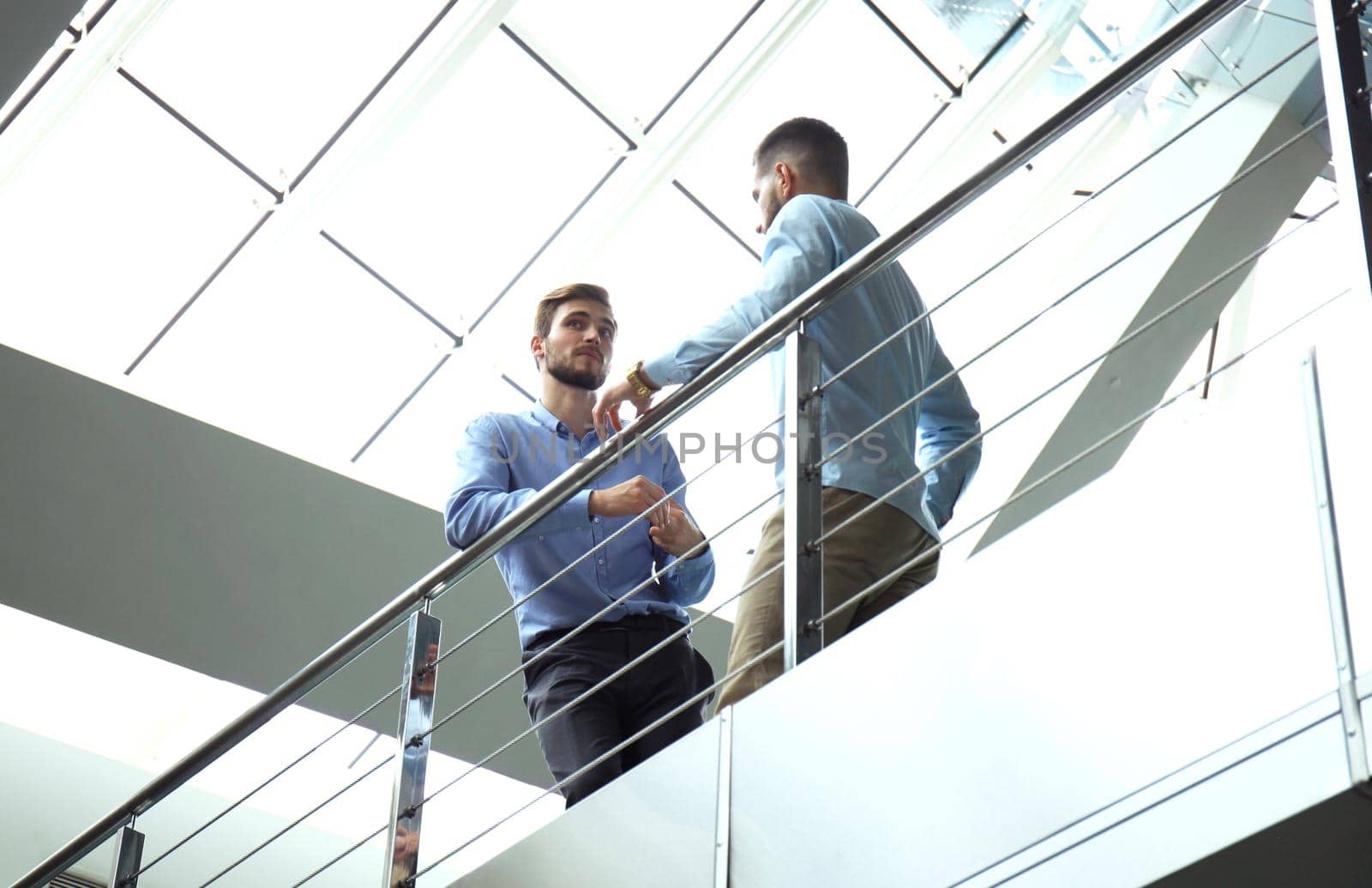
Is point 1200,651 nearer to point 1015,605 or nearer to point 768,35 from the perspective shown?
point 1015,605

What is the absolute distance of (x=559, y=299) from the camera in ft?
9.06

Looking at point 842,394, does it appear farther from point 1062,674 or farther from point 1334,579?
point 1334,579

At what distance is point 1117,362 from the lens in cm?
455

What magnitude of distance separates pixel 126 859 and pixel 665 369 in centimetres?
142

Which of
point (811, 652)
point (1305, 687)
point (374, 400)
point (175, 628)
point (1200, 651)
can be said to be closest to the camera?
point (1305, 687)

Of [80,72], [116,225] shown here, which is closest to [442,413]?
[116,225]

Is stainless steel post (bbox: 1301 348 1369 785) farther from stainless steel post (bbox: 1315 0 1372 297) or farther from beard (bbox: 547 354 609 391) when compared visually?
beard (bbox: 547 354 609 391)

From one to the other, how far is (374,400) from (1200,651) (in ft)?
13.5

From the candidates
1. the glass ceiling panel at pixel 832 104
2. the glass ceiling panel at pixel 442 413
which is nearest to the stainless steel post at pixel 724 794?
the glass ceiling panel at pixel 832 104

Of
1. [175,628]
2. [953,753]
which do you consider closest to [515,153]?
[175,628]

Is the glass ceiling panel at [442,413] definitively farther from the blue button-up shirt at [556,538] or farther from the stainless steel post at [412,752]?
the stainless steel post at [412,752]

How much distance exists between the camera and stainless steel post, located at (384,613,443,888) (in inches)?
90.4

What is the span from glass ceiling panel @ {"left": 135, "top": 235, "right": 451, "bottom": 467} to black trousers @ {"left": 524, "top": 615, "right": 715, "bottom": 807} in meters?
2.50

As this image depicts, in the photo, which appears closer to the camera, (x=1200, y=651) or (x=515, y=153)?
(x=1200, y=651)
